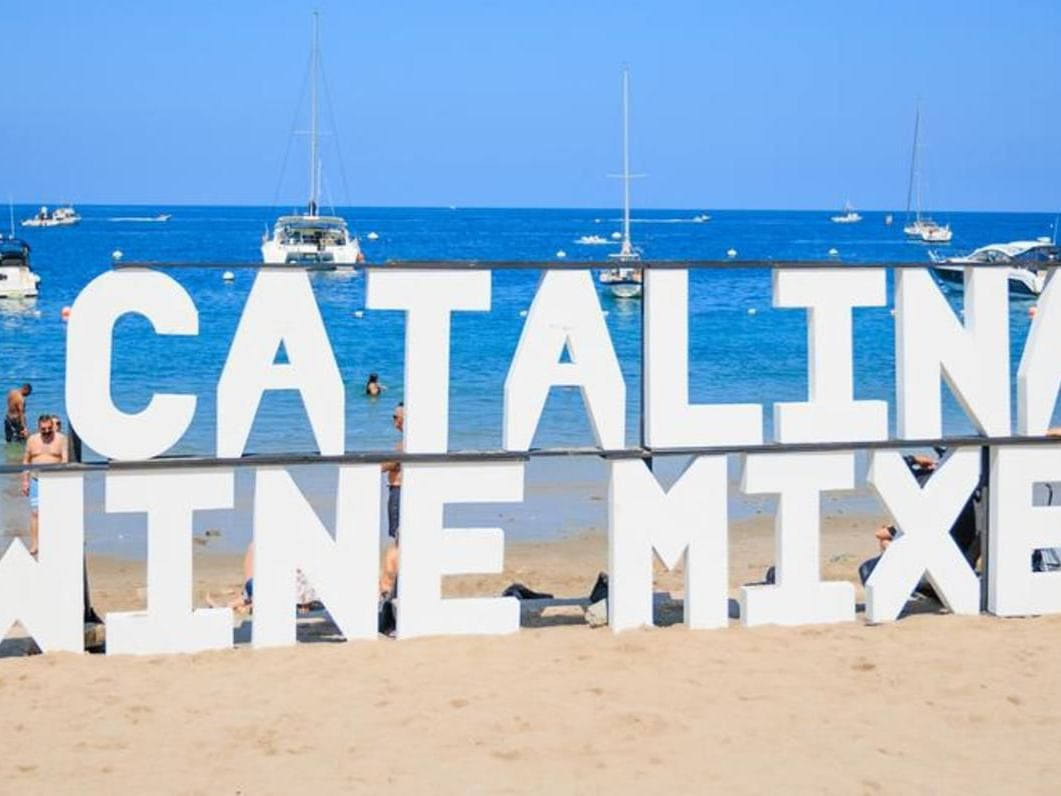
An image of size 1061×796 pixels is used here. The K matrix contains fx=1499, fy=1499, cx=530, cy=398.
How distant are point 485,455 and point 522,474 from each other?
269 mm

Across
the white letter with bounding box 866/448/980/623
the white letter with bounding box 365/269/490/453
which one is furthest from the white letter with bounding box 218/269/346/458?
the white letter with bounding box 866/448/980/623

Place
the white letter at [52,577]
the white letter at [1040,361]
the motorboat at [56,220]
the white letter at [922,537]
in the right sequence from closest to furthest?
1. the white letter at [52,577]
2. the white letter at [922,537]
3. the white letter at [1040,361]
4. the motorboat at [56,220]

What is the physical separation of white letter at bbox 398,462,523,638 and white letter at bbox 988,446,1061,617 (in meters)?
3.32

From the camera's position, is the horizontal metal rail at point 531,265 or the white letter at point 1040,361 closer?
the horizontal metal rail at point 531,265

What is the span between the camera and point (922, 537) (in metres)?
10.2

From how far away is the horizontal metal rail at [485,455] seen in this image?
367 inches

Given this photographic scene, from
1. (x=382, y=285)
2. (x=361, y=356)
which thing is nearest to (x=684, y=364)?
(x=382, y=285)

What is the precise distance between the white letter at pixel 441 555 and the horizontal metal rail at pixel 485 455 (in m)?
0.08

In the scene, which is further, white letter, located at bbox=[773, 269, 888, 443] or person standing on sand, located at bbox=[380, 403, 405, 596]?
person standing on sand, located at bbox=[380, 403, 405, 596]

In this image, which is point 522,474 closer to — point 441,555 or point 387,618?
point 441,555

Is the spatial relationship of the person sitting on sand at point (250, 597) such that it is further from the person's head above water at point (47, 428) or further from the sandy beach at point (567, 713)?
the person's head above water at point (47, 428)

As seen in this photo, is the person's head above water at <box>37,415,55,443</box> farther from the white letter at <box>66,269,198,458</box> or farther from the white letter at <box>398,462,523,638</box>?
the white letter at <box>398,462,523,638</box>

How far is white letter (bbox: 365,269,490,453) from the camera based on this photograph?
9.71m

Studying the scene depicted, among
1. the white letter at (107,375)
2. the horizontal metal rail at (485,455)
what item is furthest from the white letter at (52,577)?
the white letter at (107,375)
